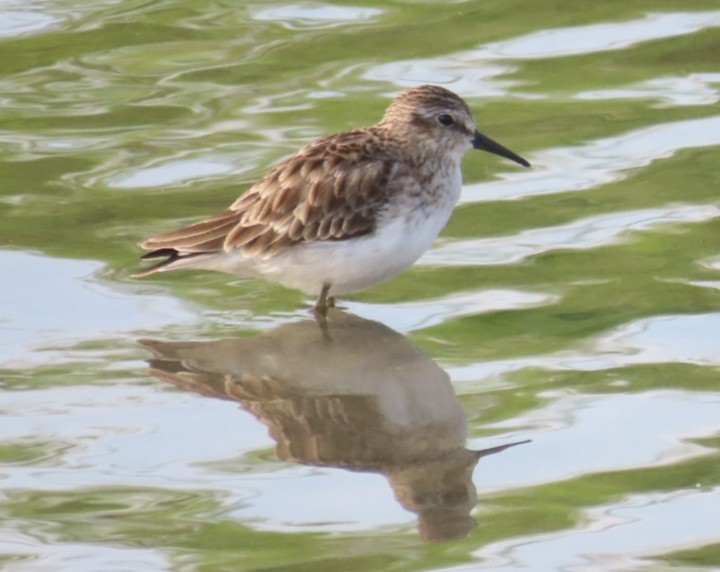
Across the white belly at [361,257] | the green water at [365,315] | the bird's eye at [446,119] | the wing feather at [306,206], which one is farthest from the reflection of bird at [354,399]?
the bird's eye at [446,119]

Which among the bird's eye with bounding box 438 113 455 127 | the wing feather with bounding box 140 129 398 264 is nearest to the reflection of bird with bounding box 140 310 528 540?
the wing feather with bounding box 140 129 398 264

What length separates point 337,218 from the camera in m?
9.95

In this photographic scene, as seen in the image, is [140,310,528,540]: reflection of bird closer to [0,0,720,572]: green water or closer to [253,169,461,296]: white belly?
[0,0,720,572]: green water

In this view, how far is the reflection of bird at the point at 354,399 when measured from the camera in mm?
7699

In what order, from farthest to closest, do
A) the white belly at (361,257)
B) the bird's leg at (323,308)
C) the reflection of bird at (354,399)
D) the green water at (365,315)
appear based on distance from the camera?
the bird's leg at (323,308), the white belly at (361,257), the reflection of bird at (354,399), the green water at (365,315)

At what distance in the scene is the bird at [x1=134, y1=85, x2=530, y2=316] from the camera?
9.84m

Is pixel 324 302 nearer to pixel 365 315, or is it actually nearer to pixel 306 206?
pixel 365 315

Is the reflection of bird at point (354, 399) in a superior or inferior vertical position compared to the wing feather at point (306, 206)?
inferior

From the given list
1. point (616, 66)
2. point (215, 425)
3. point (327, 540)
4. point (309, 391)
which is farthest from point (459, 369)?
point (616, 66)

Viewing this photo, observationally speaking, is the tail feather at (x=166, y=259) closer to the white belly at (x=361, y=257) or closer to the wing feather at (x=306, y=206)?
the wing feather at (x=306, y=206)

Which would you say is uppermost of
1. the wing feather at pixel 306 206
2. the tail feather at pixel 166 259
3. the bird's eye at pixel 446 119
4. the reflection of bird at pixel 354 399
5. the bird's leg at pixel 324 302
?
the bird's eye at pixel 446 119

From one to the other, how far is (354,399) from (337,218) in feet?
5.10

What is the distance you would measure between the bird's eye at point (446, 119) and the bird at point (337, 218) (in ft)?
0.04

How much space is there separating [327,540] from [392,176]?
3.34 m
